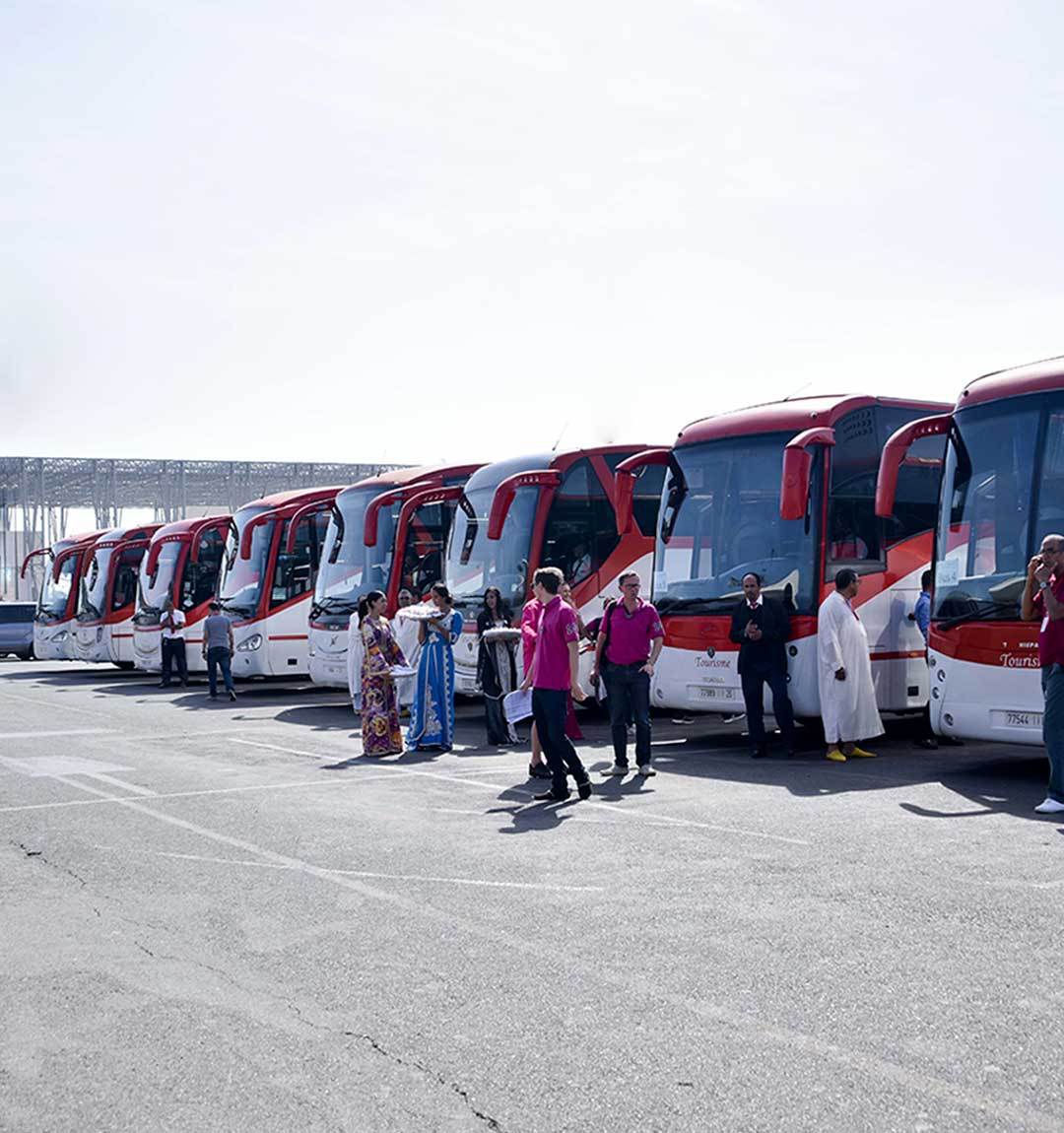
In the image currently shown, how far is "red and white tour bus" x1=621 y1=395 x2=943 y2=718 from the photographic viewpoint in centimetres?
1392

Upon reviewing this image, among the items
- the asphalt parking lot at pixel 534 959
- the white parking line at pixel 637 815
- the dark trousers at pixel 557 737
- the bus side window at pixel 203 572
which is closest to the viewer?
the asphalt parking lot at pixel 534 959

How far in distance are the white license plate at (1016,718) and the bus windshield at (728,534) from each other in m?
2.66

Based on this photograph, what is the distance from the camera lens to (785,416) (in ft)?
47.2

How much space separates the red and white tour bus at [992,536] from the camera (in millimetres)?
11344

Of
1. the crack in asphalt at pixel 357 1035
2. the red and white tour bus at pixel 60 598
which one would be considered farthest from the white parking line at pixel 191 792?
the red and white tour bus at pixel 60 598

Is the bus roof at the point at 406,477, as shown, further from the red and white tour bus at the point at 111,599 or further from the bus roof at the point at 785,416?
the red and white tour bus at the point at 111,599

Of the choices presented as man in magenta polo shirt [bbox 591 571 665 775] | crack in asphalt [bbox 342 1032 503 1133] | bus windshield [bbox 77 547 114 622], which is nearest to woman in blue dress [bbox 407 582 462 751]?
man in magenta polo shirt [bbox 591 571 665 775]

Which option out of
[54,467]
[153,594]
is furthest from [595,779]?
[54,467]

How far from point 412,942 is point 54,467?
179ft

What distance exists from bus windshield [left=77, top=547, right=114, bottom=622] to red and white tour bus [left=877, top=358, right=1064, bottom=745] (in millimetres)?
24653

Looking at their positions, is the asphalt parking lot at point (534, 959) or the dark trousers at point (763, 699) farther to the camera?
the dark trousers at point (763, 699)

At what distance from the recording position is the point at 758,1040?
16.5ft

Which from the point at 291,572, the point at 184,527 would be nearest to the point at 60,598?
the point at 184,527

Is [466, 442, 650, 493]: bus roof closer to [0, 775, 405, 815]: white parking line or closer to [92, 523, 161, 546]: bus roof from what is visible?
[0, 775, 405, 815]: white parking line
